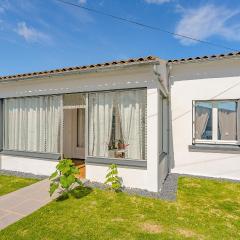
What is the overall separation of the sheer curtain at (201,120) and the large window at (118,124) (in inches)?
122

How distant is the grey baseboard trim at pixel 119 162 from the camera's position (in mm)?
6402

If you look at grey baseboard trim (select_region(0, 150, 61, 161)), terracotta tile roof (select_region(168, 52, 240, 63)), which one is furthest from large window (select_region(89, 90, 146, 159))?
terracotta tile roof (select_region(168, 52, 240, 63))

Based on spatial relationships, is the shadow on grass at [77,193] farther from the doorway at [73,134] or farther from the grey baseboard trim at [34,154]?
the doorway at [73,134]

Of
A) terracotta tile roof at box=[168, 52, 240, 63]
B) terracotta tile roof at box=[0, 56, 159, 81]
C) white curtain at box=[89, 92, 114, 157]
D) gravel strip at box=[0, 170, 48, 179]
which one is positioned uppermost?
terracotta tile roof at box=[168, 52, 240, 63]

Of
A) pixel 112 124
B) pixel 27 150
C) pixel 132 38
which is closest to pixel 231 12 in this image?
pixel 132 38

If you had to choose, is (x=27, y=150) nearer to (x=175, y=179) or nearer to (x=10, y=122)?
(x=10, y=122)

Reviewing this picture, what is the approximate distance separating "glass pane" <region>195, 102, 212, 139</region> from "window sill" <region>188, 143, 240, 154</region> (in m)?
0.41

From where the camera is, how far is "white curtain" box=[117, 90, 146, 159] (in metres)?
6.52

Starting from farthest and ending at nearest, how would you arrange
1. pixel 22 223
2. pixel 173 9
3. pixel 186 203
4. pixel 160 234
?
1. pixel 173 9
2. pixel 186 203
3. pixel 22 223
4. pixel 160 234

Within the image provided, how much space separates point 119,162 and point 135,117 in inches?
60.6

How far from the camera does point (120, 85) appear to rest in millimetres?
6727

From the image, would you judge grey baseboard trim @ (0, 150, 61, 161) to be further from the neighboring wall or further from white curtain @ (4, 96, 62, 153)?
the neighboring wall

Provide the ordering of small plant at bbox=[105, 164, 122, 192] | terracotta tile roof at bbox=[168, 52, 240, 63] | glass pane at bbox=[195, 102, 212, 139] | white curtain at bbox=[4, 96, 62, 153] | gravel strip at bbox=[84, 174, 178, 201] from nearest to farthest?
gravel strip at bbox=[84, 174, 178, 201]
small plant at bbox=[105, 164, 122, 192]
terracotta tile roof at bbox=[168, 52, 240, 63]
white curtain at bbox=[4, 96, 62, 153]
glass pane at bbox=[195, 102, 212, 139]

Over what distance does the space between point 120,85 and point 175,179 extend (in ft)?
13.3
